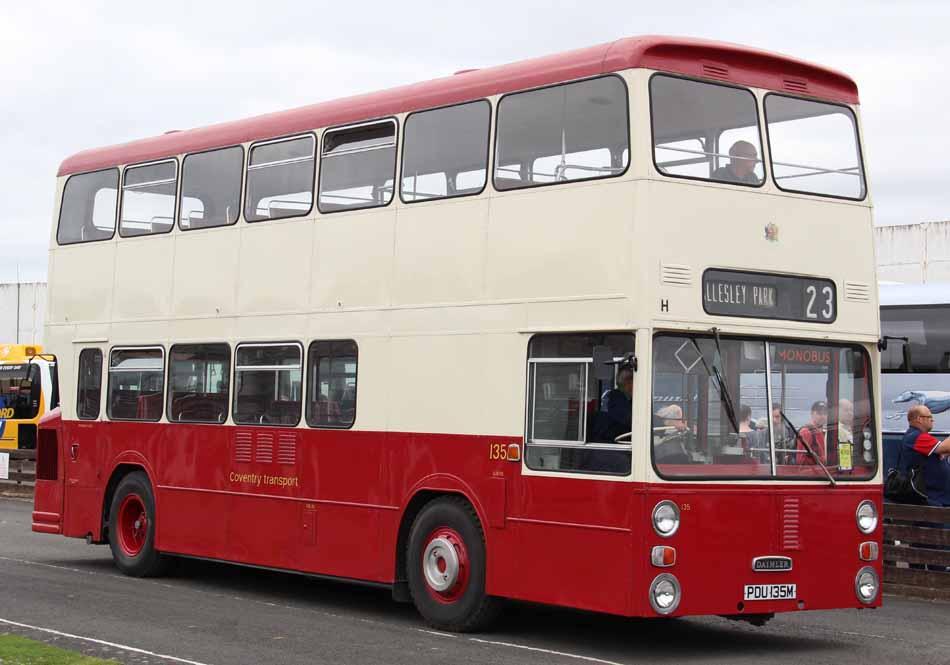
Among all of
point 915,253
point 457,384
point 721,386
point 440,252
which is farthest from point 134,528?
point 915,253

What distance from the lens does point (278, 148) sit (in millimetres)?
16625

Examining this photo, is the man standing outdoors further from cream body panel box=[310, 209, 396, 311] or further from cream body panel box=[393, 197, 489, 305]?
cream body panel box=[310, 209, 396, 311]

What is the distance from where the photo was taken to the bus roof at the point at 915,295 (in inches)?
1024

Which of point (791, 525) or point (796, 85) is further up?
point (796, 85)

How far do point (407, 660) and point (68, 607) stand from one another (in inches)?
174

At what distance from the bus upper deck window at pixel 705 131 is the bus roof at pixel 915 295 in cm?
1374

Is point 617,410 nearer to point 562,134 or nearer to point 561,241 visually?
point 561,241

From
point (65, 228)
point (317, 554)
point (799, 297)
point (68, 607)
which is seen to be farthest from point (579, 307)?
point (65, 228)

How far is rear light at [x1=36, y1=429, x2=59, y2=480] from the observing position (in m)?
19.6

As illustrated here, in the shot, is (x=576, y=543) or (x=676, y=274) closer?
(x=676, y=274)

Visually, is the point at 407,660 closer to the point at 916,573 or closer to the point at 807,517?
the point at 807,517

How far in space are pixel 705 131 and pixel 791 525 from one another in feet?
10.4

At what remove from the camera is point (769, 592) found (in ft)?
41.8

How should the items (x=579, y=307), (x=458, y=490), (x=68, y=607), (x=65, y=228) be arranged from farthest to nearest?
(x=65, y=228) < (x=68, y=607) < (x=458, y=490) < (x=579, y=307)
